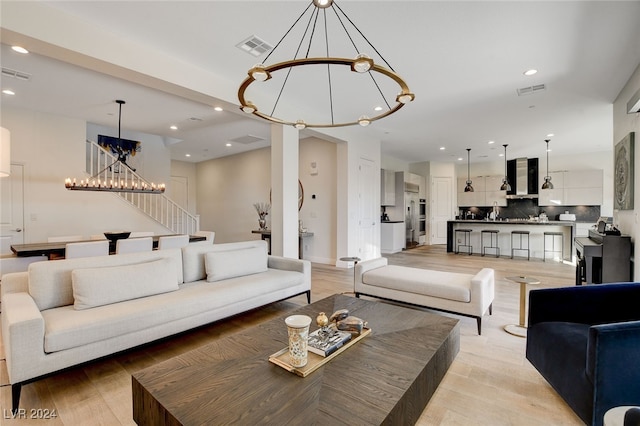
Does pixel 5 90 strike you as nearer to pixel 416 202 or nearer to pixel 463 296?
pixel 463 296

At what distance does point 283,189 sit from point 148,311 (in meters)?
2.70

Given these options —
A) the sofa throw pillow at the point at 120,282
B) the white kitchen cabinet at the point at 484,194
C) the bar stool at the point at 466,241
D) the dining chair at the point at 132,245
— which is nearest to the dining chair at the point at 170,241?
the dining chair at the point at 132,245

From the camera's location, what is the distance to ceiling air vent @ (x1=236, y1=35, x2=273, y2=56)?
3.04m

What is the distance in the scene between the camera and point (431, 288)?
3.22m

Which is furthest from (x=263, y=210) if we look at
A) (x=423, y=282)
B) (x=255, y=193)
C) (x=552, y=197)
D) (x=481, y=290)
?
(x=552, y=197)

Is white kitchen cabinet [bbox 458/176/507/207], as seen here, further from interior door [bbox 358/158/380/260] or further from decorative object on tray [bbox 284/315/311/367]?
decorative object on tray [bbox 284/315/311/367]

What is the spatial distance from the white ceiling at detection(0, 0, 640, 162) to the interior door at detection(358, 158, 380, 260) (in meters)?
1.03

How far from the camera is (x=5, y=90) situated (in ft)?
14.2

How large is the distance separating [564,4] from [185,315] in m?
4.17

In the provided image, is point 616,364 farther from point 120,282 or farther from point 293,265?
point 120,282

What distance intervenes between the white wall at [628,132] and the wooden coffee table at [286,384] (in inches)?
136

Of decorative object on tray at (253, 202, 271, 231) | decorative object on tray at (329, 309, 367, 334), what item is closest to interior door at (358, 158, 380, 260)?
decorative object on tray at (253, 202, 271, 231)

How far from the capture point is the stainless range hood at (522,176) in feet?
30.0

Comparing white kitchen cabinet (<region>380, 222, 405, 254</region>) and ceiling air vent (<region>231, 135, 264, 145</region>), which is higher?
ceiling air vent (<region>231, 135, 264, 145</region>)
